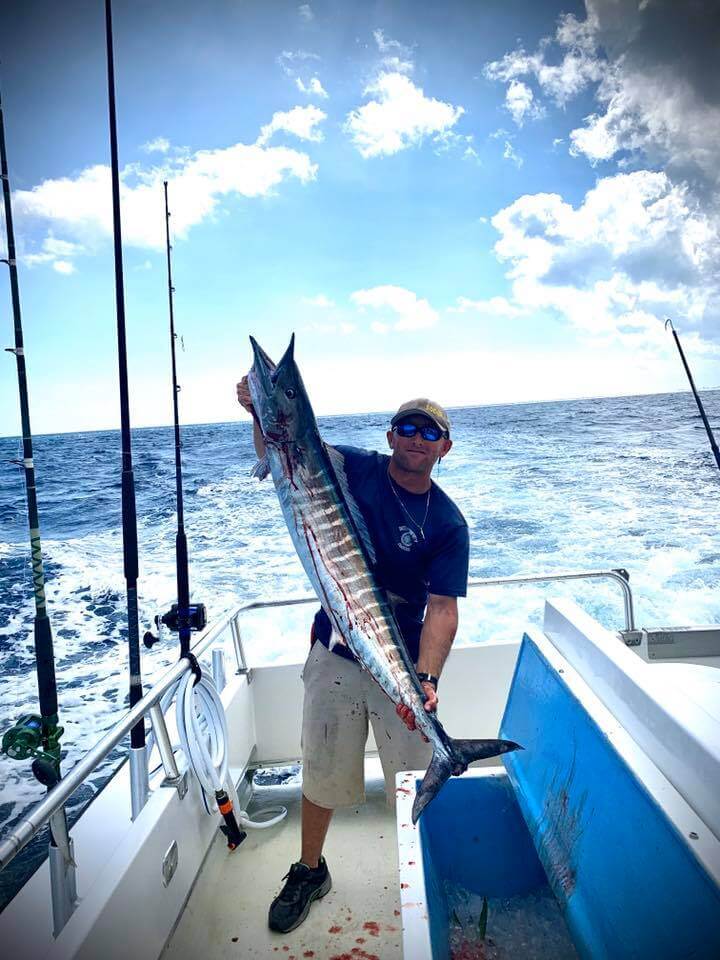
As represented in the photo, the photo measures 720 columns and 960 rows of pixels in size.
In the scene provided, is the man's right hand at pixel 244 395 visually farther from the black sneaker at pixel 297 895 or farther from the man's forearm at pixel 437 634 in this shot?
the black sneaker at pixel 297 895

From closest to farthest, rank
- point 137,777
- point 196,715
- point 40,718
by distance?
point 40,718 < point 137,777 < point 196,715

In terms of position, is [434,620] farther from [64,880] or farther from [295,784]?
[295,784]

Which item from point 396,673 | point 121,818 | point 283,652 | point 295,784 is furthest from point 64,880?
point 283,652

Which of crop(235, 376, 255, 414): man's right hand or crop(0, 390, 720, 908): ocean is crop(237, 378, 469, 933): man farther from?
crop(0, 390, 720, 908): ocean

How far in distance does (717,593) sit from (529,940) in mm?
6540

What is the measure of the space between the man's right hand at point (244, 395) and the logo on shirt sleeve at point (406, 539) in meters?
0.75

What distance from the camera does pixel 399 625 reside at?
221cm

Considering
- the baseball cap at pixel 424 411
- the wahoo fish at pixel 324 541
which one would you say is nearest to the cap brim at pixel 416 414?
the baseball cap at pixel 424 411

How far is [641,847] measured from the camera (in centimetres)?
129

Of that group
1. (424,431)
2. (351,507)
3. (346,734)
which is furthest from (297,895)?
(424,431)

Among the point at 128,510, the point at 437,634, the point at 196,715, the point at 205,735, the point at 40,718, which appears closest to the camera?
the point at 40,718

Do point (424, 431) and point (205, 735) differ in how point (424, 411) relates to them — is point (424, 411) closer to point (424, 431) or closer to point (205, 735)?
point (424, 431)

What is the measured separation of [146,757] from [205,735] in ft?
1.60

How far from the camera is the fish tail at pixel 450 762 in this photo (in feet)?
5.58
